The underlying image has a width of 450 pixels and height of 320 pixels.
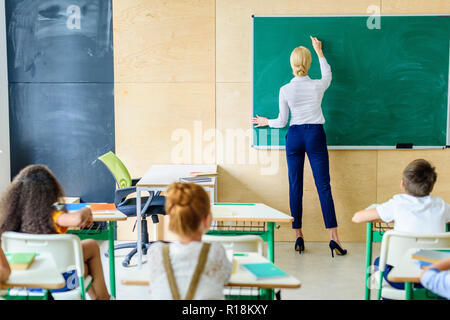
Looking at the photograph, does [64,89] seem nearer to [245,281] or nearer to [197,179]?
[197,179]

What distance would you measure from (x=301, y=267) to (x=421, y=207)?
1.94 metres

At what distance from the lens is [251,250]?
2.66 m

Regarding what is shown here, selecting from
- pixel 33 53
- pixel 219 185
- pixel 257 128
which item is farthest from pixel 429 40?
pixel 33 53

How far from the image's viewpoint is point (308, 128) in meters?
4.98

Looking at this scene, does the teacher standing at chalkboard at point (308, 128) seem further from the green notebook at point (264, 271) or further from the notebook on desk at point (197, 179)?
the green notebook at point (264, 271)

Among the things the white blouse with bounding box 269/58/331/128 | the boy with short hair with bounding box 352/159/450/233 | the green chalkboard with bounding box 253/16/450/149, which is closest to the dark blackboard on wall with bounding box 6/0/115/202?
the green chalkboard with bounding box 253/16/450/149

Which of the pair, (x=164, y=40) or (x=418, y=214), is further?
(x=164, y=40)

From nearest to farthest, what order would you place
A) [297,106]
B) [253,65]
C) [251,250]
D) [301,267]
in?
[251,250], [301,267], [297,106], [253,65]

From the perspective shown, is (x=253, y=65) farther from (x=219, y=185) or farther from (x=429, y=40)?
(x=429, y=40)

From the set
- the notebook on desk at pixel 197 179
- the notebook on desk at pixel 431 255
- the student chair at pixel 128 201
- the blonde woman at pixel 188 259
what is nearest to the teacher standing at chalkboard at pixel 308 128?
the notebook on desk at pixel 197 179

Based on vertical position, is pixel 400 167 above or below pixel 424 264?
above

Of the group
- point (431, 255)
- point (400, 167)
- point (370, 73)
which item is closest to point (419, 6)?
point (370, 73)

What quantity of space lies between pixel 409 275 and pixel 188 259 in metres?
0.97

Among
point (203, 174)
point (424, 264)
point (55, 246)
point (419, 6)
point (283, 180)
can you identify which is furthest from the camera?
point (283, 180)
